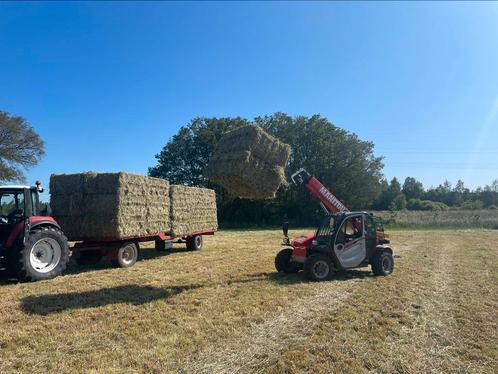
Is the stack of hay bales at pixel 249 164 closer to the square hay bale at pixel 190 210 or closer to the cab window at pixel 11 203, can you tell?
the cab window at pixel 11 203

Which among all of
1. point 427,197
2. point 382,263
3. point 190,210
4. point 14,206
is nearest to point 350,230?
point 382,263

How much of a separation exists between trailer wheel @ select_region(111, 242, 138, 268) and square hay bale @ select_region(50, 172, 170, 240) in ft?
1.55

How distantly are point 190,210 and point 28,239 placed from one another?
6.44 meters

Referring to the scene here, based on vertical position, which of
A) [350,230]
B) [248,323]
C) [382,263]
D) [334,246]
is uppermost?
[350,230]

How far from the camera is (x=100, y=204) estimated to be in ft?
36.0

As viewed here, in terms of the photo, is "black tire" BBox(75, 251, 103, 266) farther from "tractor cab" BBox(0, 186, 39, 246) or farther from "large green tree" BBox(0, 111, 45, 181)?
"large green tree" BBox(0, 111, 45, 181)

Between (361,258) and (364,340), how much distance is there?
5.31m

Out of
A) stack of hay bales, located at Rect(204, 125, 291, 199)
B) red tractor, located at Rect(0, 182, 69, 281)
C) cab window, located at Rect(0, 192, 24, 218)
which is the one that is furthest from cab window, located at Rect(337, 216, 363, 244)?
cab window, located at Rect(0, 192, 24, 218)

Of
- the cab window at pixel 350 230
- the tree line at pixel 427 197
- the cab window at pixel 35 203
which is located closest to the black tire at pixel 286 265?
the cab window at pixel 350 230

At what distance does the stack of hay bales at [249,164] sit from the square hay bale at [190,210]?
484 centimetres

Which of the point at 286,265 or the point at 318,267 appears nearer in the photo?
the point at 318,267

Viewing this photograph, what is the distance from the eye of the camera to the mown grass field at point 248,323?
15.5 ft

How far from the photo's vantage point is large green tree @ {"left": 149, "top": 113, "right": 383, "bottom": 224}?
4312cm

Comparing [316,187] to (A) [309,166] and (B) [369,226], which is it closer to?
(B) [369,226]
